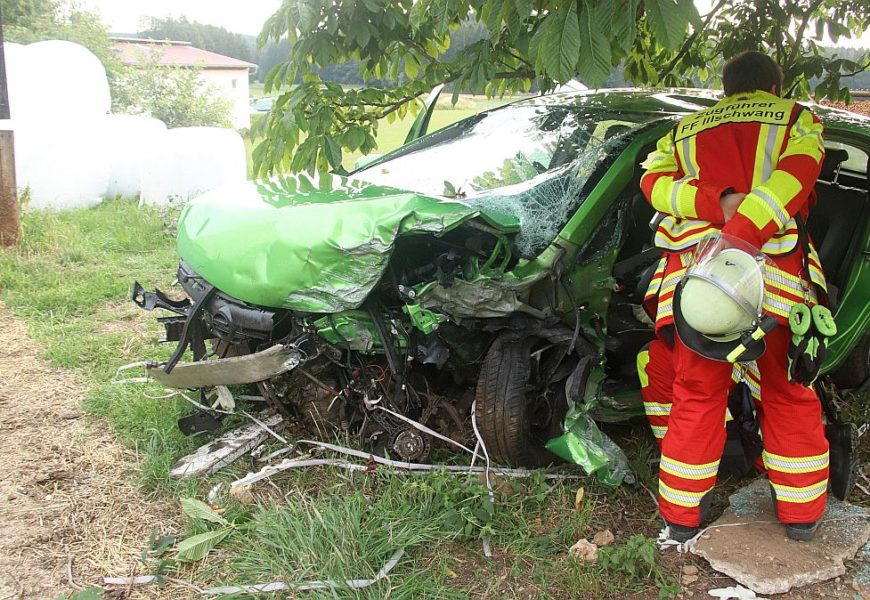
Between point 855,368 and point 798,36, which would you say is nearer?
point 855,368

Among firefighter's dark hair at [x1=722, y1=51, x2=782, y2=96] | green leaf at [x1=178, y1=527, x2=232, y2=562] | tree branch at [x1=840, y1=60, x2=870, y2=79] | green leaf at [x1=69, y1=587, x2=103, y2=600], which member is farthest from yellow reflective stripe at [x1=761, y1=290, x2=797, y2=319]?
tree branch at [x1=840, y1=60, x2=870, y2=79]

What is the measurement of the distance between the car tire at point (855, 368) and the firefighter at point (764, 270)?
125 centimetres

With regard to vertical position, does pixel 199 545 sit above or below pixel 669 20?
below

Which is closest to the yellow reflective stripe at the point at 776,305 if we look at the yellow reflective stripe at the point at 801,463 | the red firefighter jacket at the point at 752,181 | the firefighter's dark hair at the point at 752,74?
the red firefighter jacket at the point at 752,181

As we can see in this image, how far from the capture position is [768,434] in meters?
2.57

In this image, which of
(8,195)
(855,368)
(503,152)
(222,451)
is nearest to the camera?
(222,451)

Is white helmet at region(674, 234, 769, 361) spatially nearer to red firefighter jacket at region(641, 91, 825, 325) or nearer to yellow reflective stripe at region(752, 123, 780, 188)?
red firefighter jacket at region(641, 91, 825, 325)

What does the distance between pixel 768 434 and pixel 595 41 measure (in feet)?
4.89

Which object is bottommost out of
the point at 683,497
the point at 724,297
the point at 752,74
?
the point at 683,497

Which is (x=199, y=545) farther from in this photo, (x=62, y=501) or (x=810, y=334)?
(x=810, y=334)

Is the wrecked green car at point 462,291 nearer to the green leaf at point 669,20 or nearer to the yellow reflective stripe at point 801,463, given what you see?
the yellow reflective stripe at point 801,463

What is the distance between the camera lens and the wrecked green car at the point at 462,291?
2.72 m

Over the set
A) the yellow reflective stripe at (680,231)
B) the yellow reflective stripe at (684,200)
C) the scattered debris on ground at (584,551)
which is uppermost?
the yellow reflective stripe at (684,200)

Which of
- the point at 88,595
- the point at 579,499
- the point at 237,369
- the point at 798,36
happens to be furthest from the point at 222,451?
the point at 798,36
